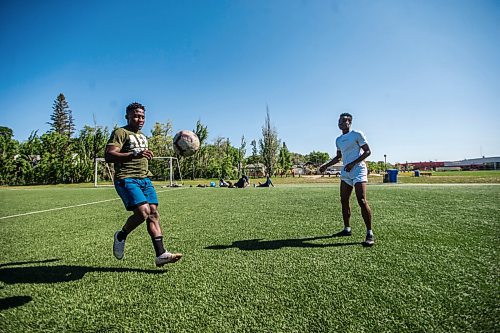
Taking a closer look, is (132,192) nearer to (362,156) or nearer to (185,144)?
(185,144)

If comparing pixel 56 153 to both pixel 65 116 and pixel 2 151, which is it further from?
pixel 65 116

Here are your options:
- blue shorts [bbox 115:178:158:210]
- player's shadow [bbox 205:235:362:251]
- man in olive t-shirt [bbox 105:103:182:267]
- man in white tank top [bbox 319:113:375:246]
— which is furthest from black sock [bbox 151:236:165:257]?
man in white tank top [bbox 319:113:375:246]

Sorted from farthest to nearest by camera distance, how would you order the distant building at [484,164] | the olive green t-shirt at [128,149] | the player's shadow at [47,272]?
the distant building at [484,164], the olive green t-shirt at [128,149], the player's shadow at [47,272]

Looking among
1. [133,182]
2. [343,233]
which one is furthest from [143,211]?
[343,233]

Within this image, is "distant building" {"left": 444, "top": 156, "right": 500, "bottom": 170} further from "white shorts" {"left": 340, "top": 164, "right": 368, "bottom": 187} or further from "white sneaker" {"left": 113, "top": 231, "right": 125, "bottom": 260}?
"white sneaker" {"left": 113, "top": 231, "right": 125, "bottom": 260}

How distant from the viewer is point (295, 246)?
176 inches

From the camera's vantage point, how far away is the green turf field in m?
2.29

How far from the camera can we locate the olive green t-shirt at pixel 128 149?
3.76 meters

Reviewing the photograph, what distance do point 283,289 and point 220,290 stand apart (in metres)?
0.65

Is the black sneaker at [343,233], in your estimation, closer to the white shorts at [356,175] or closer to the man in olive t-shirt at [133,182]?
the white shorts at [356,175]

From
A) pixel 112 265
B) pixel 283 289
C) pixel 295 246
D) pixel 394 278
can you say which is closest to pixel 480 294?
pixel 394 278

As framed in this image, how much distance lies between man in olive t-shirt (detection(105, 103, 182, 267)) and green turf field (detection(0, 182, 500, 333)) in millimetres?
319

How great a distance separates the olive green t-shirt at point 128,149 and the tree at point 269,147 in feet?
187

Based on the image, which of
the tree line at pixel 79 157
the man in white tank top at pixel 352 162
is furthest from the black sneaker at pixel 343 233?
the tree line at pixel 79 157
